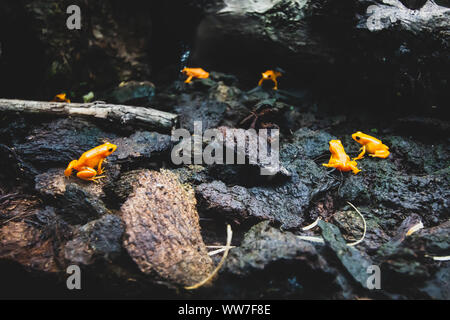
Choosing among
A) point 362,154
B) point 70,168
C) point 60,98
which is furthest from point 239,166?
point 60,98

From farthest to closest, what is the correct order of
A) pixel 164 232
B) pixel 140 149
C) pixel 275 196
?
pixel 140 149 → pixel 275 196 → pixel 164 232

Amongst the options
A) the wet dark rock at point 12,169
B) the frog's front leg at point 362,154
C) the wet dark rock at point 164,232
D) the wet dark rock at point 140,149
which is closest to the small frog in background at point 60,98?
the wet dark rock at point 12,169

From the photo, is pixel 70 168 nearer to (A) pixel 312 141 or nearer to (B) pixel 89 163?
(B) pixel 89 163

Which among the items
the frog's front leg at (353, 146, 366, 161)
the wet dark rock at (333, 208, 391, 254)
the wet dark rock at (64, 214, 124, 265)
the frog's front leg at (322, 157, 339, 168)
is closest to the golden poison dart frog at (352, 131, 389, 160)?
the frog's front leg at (353, 146, 366, 161)

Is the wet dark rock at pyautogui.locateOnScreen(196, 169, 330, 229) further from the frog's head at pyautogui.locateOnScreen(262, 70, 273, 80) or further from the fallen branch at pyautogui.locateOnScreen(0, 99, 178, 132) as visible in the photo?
the frog's head at pyautogui.locateOnScreen(262, 70, 273, 80)
